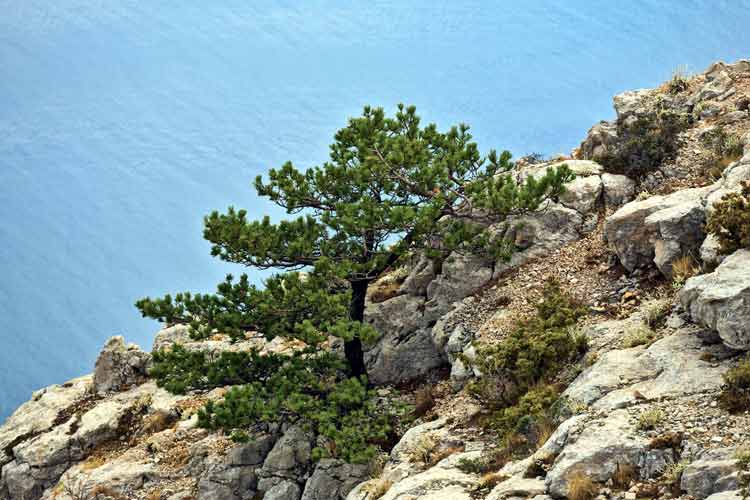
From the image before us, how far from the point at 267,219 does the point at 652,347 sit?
1365cm

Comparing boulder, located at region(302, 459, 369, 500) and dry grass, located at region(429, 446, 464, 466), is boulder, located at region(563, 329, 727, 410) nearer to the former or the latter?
dry grass, located at region(429, 446, 464, 466)

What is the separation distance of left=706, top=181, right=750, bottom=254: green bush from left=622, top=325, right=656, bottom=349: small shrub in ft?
8.58

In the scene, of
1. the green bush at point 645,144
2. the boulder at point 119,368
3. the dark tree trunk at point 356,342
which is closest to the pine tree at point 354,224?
the dark tree trunk at point 356,342

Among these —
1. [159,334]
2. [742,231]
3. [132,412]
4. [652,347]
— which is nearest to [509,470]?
[652,347]

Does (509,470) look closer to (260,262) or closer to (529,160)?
(260,262)

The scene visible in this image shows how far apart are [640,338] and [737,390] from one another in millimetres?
3987

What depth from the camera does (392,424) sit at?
24359 mm

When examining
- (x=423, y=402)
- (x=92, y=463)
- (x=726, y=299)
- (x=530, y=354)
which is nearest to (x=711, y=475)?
(x=726, y=299)

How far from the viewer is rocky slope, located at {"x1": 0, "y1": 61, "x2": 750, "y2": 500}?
48.6ft

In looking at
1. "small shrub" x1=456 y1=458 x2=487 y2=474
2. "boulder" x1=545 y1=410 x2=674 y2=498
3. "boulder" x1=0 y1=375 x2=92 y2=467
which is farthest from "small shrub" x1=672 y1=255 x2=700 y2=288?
"boulder" x1=0 y1=375 x2=92 y2=467

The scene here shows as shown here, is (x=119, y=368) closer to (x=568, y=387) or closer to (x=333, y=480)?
(x=333, y=480)

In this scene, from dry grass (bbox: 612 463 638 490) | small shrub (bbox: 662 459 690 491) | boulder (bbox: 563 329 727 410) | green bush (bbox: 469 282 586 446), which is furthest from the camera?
green bush (bbox: 469 282 586 446)

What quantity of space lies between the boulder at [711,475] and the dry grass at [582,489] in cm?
155

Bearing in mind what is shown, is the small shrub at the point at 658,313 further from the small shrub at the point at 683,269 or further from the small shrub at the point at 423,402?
the small shrub at the point at 423,402
